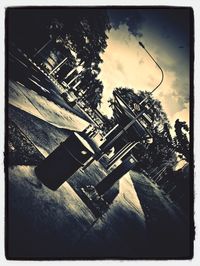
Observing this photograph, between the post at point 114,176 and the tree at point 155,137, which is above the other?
the tree at point 155,137

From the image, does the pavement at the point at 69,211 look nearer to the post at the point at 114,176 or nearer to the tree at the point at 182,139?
the post at the point at 114,176

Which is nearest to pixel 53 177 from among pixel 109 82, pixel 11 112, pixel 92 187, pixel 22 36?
pixel 92 187

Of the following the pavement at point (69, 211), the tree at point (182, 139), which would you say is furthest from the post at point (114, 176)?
the tree at point (182, 139)

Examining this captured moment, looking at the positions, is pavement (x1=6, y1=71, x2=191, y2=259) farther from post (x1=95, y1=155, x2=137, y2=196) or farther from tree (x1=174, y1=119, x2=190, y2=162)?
tree (x1=174, y1=119, x2=190, y2=162)

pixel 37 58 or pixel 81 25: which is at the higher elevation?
pixel 81 25

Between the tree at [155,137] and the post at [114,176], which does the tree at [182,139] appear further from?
the post at [114,176]

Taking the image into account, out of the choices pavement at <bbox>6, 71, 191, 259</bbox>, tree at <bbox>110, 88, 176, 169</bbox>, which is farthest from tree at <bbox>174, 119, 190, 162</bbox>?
pavement at <bbox>6, 71, 191, 259</bbox>

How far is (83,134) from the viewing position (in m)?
1.29

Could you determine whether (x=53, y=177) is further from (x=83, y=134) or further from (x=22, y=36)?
(x=22, y=36)

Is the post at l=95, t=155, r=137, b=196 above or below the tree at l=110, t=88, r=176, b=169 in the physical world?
below

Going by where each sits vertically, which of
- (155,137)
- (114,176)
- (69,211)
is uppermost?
(155,137)

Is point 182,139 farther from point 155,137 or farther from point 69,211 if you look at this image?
point 69,211

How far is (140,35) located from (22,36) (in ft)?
1.24

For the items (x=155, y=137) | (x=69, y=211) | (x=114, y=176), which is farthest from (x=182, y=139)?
(x=69, y=211)
